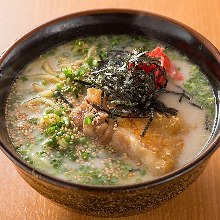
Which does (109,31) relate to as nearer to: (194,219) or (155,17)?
(155,17)

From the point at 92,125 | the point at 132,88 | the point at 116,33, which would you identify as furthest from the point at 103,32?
the point at 92,125

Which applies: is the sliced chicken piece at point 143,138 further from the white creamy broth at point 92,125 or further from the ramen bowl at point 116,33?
the ramen bowl at point 116,33

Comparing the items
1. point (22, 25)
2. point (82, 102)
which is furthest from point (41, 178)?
point (22, 25)

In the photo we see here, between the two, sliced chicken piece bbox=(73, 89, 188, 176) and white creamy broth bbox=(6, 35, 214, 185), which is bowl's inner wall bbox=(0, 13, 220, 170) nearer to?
white creamy broth bbox=(6, 35, 214, 185)

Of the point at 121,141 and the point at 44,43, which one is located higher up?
the point at 44,43

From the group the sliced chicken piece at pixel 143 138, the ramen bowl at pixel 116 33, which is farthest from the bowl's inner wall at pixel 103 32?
the sliced chicken piece at pixel 143 138

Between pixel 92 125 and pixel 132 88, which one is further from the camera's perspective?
pixel 132 88

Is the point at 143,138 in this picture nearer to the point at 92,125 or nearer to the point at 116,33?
the point at 92,125
